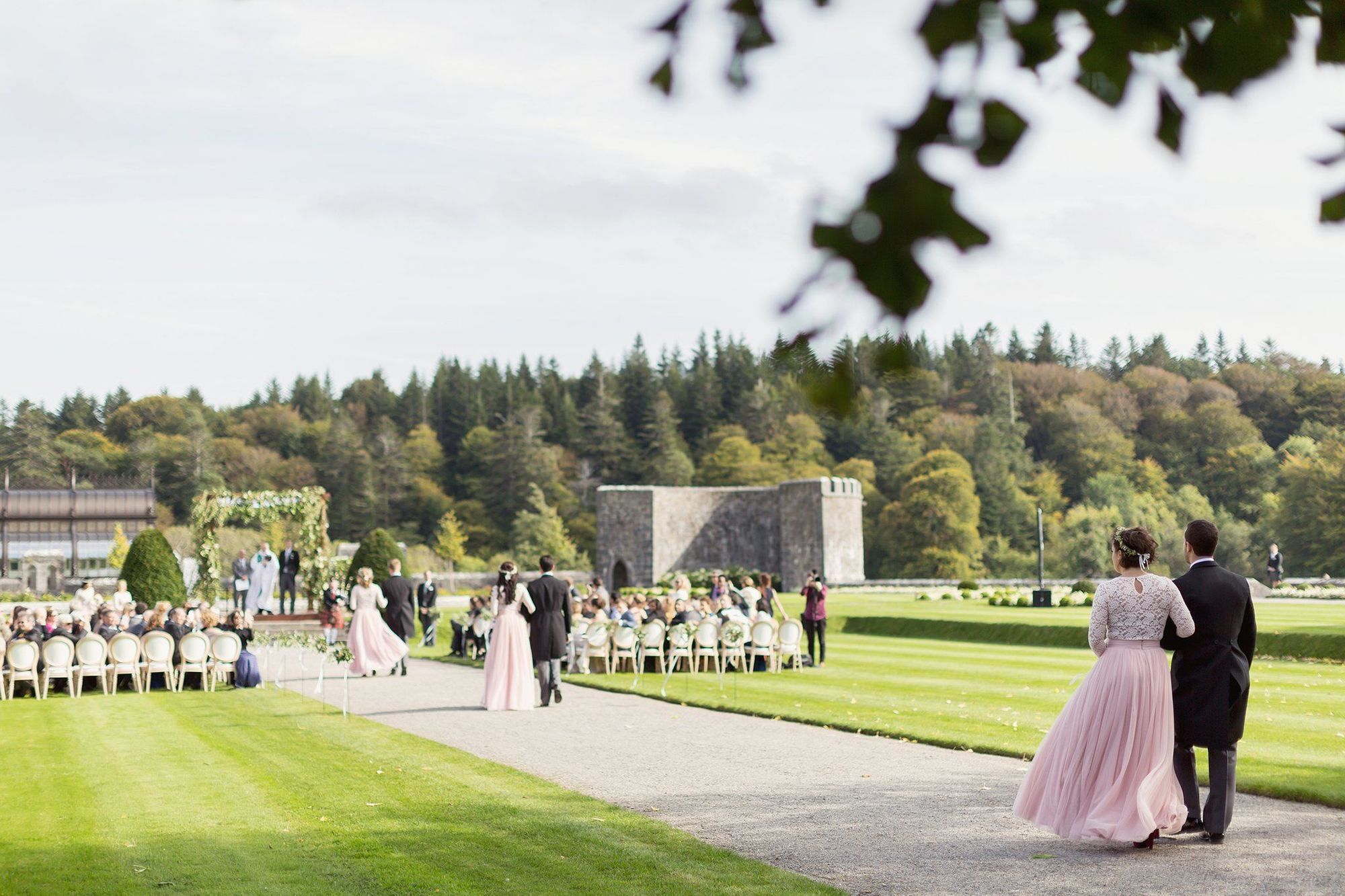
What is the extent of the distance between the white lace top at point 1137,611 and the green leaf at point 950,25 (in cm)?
487

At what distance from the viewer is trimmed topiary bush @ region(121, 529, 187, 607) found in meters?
24.9

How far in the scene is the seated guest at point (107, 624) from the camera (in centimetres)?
1627

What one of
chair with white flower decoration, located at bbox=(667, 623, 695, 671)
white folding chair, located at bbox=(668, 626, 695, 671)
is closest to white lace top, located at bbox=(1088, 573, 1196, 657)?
chair with white flower decoration, located at bbox=(667, 623, 695, 671)

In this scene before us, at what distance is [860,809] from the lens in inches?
300

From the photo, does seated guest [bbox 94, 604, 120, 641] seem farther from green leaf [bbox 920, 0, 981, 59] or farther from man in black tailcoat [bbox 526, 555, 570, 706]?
green leaf [bbox 920, 0, 981, 59]

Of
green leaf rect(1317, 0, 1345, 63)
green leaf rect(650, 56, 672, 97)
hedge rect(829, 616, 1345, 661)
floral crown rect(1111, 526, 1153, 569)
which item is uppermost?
green leaf rect(1317, 0, 1345, 63)

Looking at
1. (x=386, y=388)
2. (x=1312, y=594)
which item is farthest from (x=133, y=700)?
(x=386, y=388)

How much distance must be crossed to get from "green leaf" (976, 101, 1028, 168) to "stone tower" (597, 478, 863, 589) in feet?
157

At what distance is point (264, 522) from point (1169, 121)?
89.6 ft

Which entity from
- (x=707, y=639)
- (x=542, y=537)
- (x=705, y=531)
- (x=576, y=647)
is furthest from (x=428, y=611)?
(x=542, y=537)

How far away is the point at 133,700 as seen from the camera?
14805 mm

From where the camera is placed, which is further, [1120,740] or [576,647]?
[576,647]

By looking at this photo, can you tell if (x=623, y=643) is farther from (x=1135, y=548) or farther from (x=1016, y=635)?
(x=1135, y=548)

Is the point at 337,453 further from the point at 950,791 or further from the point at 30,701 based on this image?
the point at 950,791
